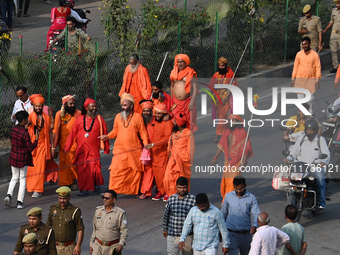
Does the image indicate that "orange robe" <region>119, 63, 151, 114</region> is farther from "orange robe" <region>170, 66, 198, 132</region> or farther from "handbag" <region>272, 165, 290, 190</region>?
"handbag" <region>272, 165, 290, 190</region>

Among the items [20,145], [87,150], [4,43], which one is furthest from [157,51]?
[20,145]

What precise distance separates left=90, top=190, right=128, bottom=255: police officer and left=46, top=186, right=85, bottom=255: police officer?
0.70 feet

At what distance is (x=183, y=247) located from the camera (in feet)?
31.2

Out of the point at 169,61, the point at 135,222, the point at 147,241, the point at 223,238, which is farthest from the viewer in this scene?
the point at 169,61

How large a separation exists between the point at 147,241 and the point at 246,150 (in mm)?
2150

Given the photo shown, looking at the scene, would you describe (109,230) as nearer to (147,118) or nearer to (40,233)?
(40,233)

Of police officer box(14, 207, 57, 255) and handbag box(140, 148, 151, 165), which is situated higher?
handbag box(140, 148, 151, 165)

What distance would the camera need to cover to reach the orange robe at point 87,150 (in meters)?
13.1

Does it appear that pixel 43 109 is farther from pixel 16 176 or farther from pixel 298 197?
pixel 298 197

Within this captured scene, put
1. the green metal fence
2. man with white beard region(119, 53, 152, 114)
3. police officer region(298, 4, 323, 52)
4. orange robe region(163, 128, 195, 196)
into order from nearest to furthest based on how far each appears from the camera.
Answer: orange robe region(163, 128, 195, 196)
man with white beard region(119, 53, 152, 114)
the green metal fence
police officer region(298, 4, 323, 52)

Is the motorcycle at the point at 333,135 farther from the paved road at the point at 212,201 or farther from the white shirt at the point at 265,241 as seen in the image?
the white shirt at the point at 265,241

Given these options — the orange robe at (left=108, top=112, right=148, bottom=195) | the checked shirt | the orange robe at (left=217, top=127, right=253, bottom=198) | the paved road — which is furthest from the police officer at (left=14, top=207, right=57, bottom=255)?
the orange robe at (left=108, top=112, right=148, bottom=195)

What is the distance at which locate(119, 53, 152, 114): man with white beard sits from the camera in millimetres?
15508

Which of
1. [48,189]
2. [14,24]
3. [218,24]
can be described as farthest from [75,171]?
[14,24]
